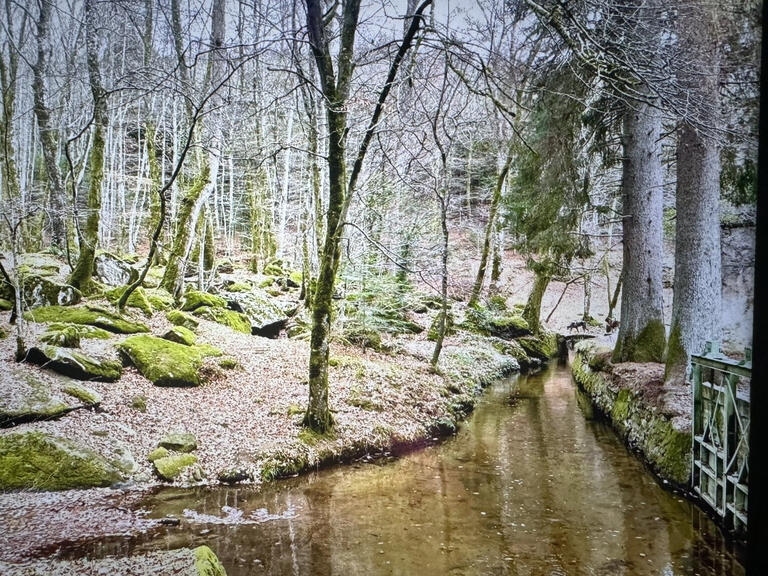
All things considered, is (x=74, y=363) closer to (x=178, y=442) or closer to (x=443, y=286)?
(x=178, y=442)

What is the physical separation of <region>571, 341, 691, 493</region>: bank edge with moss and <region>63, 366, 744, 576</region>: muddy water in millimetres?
261

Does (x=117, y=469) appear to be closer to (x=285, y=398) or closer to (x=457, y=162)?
(x=285, y=398)

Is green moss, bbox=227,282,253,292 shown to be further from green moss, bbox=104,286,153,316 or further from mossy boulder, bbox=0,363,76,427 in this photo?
mossy boulder, bbox=0,363,76,427

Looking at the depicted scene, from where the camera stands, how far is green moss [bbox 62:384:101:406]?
20.0ft

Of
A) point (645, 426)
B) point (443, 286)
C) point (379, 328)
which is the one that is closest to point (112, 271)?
point (379, 328)

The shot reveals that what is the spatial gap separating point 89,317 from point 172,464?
438 centimetres

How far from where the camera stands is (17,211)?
6.40 meters

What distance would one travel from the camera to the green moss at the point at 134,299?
984cm

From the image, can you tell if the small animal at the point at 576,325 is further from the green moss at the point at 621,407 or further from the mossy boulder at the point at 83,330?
the mossy boulder at the point at 83,330

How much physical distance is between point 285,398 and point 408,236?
5.90 meters

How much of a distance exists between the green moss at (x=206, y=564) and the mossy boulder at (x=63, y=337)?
17.1ft

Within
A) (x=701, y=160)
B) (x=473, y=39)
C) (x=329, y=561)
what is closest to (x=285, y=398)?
(x=329, y=561)

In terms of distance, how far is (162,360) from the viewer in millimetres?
7664

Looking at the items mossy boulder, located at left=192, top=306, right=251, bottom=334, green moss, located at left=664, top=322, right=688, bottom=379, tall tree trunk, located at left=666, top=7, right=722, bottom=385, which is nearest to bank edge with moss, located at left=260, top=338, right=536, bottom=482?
green moss, located at left=664, top=322, right=688, bottom=379
